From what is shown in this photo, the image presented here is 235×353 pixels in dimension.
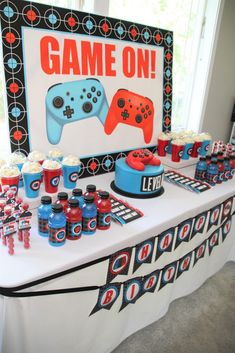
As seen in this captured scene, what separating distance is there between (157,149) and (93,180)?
493 mm

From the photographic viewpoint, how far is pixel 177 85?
2.14m

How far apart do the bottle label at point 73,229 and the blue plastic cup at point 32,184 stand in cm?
23

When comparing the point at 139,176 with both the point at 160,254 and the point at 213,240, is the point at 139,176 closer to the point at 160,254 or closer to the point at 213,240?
the point at 160,254

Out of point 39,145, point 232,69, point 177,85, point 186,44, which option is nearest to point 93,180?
point 39,145

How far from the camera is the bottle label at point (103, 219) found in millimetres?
978

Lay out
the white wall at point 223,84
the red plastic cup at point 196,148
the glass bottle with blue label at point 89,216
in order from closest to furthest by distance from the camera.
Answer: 1. the glass bottle with blue label at point 89,216
2. the red plastic cup at point 196,148
3. the white wall at point 223,84

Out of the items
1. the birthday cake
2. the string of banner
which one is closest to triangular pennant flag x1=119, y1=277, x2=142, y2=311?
the string of banner

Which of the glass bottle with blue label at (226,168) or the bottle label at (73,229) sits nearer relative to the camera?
the bottle label at (73,229)

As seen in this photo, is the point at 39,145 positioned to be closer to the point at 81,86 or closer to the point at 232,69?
the point at 81,86

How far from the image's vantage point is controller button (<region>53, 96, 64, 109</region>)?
1.23 meters

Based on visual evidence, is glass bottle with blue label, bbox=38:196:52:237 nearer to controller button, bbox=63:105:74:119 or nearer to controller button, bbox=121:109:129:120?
controller button, bbox=63:105:74:119

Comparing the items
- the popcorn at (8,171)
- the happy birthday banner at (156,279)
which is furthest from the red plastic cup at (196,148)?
the popcorn at (8,171)

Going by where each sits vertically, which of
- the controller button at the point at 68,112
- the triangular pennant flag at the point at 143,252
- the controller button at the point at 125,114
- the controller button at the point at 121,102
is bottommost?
the triangular pennant flag at the point at 143,252

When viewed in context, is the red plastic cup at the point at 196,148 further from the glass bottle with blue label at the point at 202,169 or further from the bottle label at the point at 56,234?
the bottle label at the point at 56,234
